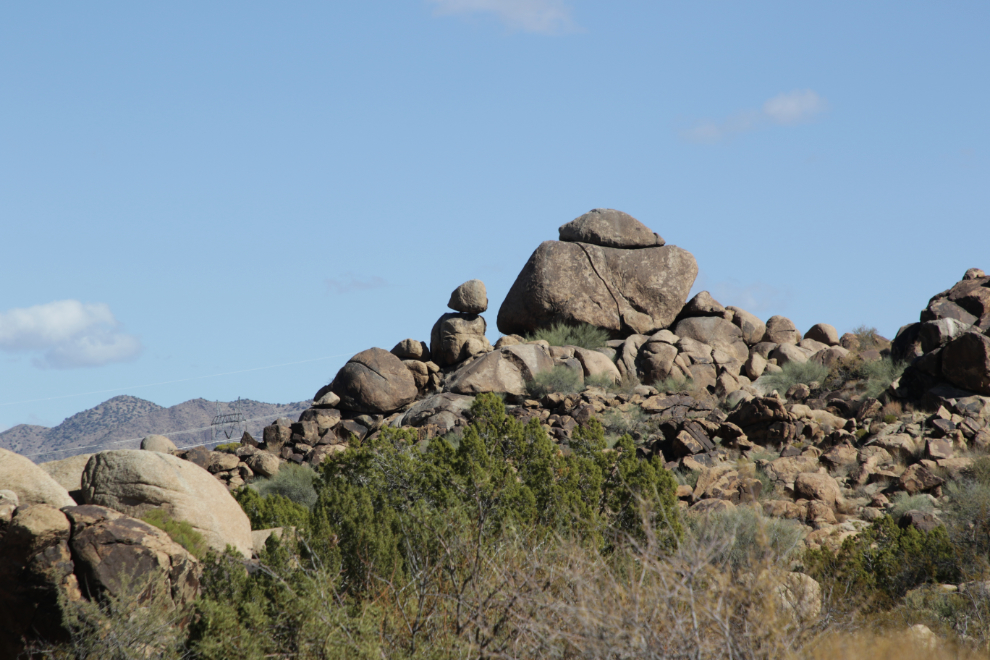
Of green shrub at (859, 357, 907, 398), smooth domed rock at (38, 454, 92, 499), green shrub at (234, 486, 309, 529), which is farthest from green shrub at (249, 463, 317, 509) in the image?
green shrub at (859, 357, 907, 398)

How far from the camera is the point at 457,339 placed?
2545cm

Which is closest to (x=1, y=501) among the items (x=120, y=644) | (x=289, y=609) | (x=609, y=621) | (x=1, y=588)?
(x=1, y=588)

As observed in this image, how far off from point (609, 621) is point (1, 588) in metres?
5.59

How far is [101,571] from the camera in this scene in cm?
718

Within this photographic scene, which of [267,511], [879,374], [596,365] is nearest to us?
[267,511]

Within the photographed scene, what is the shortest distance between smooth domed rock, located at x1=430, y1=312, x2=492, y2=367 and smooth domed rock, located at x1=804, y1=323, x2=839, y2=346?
11311mm

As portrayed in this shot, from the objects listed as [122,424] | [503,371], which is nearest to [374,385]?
[503,371]

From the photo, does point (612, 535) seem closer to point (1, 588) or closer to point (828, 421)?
point (1, 588)

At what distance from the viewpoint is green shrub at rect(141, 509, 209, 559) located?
8.45 metres

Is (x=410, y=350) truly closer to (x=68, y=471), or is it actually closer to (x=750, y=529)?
(x=68, y=471)

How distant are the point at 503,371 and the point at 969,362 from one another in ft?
37.1

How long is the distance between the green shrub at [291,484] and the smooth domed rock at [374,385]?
4.60 metres

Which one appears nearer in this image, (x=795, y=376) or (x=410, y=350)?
(x=795, y=376)

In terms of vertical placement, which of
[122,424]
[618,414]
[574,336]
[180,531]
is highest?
[122,424]
